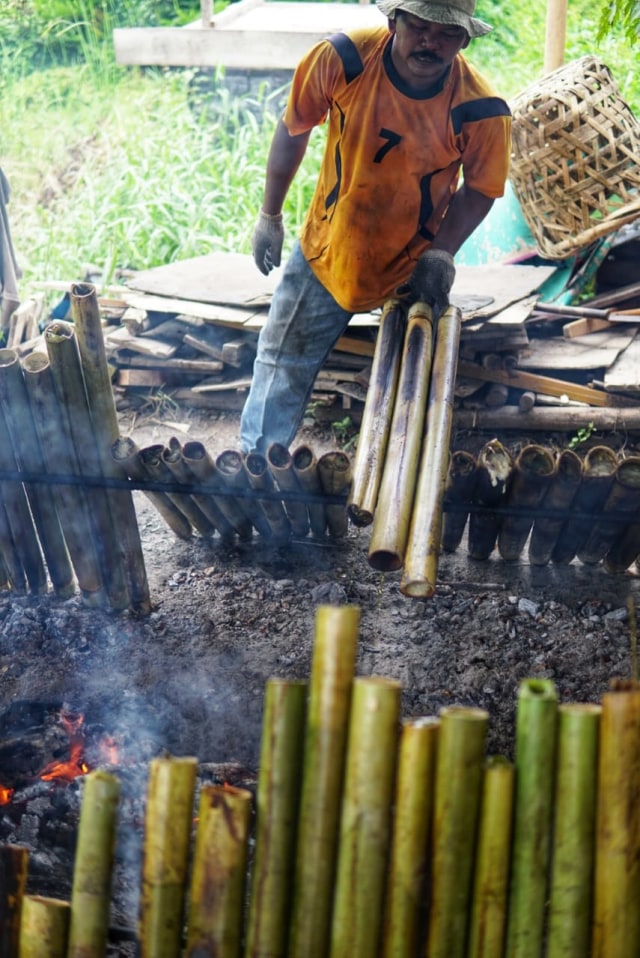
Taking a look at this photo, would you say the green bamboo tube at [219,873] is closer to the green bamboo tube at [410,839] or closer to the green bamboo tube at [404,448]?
the green bamboo tube at [410,839]

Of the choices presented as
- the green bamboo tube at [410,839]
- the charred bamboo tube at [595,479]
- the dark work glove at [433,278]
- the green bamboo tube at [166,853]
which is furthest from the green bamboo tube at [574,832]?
the dark work glove at [433,278]

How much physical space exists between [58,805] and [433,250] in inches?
117

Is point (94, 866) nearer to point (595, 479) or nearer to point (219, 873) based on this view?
point (219, 873)

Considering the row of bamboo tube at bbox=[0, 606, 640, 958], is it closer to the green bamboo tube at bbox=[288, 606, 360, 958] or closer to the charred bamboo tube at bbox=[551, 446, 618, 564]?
the green bamboo tube at bbox=[288, 606, 360, 958]

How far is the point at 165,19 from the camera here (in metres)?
12.3

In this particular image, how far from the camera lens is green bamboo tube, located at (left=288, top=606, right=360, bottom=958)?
6.76ft

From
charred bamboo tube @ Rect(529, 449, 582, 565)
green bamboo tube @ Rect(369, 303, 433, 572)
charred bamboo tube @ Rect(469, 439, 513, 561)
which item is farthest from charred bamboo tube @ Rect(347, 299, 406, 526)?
charred bamboo tube @ Rect(529, 449, 582, 565)

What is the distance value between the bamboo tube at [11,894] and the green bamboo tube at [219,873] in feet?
1.34

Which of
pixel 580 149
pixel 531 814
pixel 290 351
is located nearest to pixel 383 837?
pixel 531 814

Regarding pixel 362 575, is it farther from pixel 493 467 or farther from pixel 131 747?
pixel 131 747

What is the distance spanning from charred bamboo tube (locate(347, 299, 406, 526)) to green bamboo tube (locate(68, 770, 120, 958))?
5.39ft

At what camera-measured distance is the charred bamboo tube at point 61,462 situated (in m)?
3.84

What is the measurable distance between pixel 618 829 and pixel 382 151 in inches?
129

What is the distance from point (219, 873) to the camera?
2150mm
